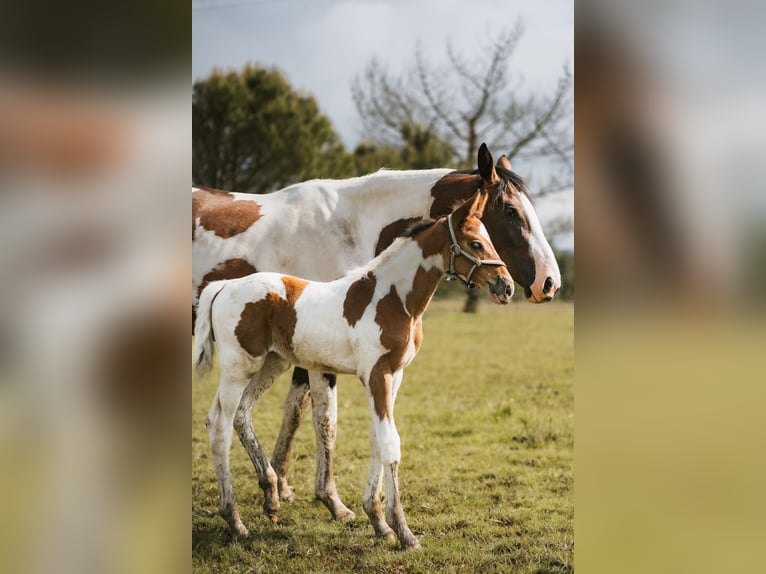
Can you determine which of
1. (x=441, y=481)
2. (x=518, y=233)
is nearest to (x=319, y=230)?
(x=518, y=233)

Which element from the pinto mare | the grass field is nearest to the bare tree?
the grass field

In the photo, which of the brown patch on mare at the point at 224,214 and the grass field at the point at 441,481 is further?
the brown patch on mare at the point at 224,214

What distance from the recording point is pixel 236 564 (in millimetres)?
2855

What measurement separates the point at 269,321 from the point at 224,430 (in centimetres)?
48

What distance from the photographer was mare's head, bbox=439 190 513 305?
262 centimetres

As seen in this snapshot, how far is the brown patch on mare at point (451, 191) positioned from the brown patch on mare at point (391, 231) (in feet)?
0.38

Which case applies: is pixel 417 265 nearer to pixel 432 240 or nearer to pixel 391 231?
pixel 432 240

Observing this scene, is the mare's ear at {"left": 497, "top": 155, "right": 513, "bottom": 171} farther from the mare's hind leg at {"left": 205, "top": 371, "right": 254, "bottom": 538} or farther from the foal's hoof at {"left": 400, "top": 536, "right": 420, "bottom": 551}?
the foal's hoof at {"left": 400, "top": 536, "right": 420, "bottom": 551}

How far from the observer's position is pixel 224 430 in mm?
2920

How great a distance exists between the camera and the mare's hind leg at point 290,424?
344cm

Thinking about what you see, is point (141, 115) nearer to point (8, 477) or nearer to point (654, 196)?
point (8, 477)

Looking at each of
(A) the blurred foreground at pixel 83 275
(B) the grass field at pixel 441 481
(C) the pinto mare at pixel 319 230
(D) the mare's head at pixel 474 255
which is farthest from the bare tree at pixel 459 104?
(A) the blurred foreground at pixel 83 275

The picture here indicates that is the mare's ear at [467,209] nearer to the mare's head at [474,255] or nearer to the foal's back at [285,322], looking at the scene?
the mare's head at [474,255]

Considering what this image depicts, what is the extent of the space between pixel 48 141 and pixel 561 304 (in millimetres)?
10337
